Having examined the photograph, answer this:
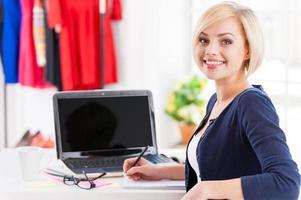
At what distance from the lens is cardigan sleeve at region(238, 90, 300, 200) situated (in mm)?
1234

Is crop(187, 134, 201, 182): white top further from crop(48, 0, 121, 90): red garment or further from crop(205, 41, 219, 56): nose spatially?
crop(48, 0, 121, 90): red garment

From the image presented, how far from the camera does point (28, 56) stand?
12.5 ft

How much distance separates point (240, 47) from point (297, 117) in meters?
2.33

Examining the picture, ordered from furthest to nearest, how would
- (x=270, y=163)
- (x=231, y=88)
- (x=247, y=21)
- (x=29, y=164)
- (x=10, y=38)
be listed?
1. (x=10, y=38)
2. (x=29, y=164)
3. (x=231, y=88)
4. (x=247, y=21)
5. (x=270, y=163)

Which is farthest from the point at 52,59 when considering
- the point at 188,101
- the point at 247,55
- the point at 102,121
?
A: the point at 247,55

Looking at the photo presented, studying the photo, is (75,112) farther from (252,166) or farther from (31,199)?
(252,166)

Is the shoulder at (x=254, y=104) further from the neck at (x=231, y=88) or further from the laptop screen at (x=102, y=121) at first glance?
the laptop screen at (x=102, y=121)

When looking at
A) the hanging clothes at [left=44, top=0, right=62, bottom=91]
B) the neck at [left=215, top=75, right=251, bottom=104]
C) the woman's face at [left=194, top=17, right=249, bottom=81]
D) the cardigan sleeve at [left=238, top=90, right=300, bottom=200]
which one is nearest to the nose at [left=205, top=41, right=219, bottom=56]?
the woman's face at [left=194, top=17, right=249, bottom=81]

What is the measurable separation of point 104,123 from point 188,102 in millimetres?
1926

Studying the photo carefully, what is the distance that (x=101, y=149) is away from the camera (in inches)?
78.3

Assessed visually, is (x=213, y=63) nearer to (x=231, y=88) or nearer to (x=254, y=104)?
(x=231, y=88)

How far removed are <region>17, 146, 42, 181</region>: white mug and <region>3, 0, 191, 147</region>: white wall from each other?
2003 mm

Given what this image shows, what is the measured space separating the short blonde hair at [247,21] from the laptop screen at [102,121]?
0.61m

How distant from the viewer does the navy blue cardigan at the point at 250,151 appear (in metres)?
1.24
